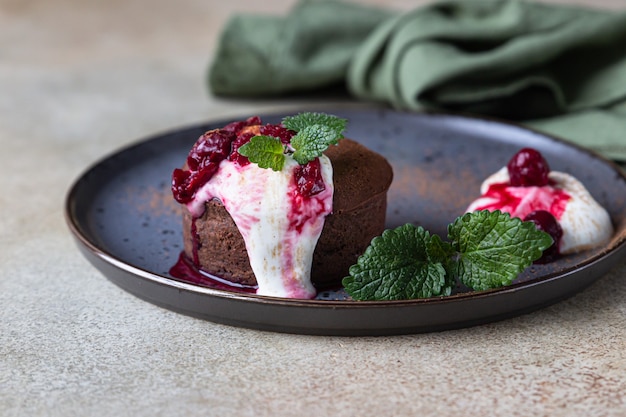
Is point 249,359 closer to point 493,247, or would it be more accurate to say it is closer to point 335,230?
point 335,230

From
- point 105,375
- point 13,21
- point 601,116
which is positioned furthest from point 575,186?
point 13,21

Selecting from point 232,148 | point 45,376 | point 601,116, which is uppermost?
point 601,116

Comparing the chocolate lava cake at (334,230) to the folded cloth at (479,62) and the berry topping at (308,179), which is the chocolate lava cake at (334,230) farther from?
the folded cloth at (479,62)

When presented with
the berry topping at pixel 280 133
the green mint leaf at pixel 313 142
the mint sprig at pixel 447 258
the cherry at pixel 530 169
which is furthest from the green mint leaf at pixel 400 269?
the cherry at pixel 530 169

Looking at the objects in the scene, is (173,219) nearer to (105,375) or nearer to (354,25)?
(105,375)

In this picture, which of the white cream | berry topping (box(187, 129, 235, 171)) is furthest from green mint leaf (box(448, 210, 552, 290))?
berry topping (box(187, 129, 235, 171))

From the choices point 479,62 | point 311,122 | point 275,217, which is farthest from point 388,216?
point 479,62
